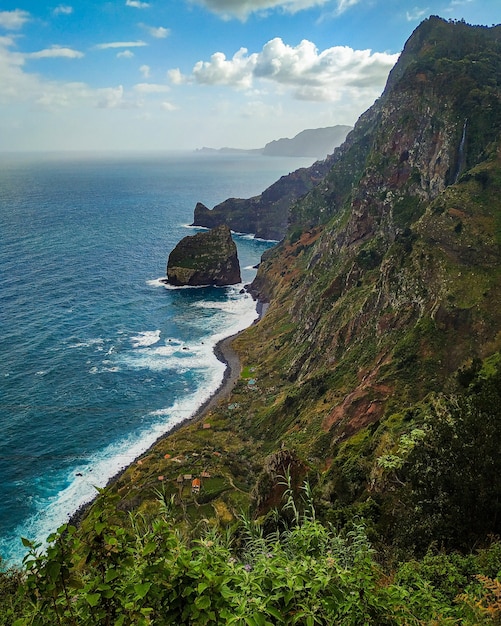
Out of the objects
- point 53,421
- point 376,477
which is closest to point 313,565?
point 376,477

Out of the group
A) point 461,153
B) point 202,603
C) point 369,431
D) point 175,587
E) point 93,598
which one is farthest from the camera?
point 461,153

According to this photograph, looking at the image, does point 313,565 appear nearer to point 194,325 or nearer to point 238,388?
point 238,388

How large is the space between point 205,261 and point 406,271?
105 m

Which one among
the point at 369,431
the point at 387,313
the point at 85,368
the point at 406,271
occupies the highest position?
the point at 406,271

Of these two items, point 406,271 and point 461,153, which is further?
point 461,153

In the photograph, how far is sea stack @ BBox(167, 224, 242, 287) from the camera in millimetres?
155250

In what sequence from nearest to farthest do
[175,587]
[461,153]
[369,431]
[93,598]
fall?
1. [93,598]
2. [175,587]
3. [369,431]
4. [461,153]

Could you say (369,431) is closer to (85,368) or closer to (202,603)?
(202,603)

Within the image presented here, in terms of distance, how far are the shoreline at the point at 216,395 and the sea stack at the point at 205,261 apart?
38817 millimetres

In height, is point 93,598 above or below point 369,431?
above

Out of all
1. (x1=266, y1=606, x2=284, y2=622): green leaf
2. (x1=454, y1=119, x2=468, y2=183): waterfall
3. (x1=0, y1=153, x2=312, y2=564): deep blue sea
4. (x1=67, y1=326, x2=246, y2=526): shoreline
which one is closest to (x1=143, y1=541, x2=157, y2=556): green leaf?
(x1=266, y1=606, x2=284, y2=622): green leaf

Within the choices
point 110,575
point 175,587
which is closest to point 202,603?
point 175,587

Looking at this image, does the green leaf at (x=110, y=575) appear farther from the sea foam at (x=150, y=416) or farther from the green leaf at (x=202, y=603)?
the sea foam at (x=150, y=416)

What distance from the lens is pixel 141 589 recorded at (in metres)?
6.46
